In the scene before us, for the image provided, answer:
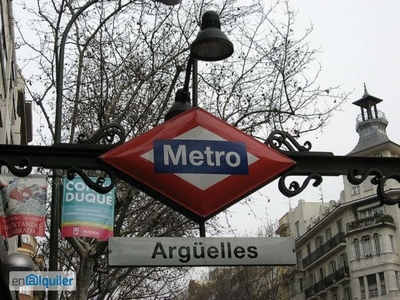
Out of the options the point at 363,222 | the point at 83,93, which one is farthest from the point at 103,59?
the point at 363,222

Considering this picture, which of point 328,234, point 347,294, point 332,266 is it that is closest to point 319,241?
point 328,234

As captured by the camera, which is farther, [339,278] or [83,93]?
[339,278]

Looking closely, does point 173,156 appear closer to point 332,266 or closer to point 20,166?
point 20,166

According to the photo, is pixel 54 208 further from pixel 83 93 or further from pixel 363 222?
pixel 363 222

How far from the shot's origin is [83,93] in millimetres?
16016

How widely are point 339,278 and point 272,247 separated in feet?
169

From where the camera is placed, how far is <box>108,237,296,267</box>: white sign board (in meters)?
3.70

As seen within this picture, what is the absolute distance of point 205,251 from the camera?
3.75 metres

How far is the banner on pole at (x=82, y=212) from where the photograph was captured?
1076cm

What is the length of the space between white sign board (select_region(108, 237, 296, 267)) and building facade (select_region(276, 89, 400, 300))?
43344mm

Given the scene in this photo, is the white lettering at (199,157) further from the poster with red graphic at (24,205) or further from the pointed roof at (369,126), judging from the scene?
the pointed roof at (369,126)

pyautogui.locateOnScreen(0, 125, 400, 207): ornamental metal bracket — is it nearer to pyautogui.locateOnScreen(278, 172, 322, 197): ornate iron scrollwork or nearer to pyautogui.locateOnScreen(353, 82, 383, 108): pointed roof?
pyautogui.locateOnScreen(278, 172, 322, 197): ornate iron scrollwork

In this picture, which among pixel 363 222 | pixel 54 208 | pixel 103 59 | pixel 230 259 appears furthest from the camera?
pixel 363 222

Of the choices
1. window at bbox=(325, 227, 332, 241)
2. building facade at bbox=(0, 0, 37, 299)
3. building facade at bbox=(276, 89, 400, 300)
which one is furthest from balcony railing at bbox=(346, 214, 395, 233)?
building facade at bbox=(0, 0, 37, 299)
